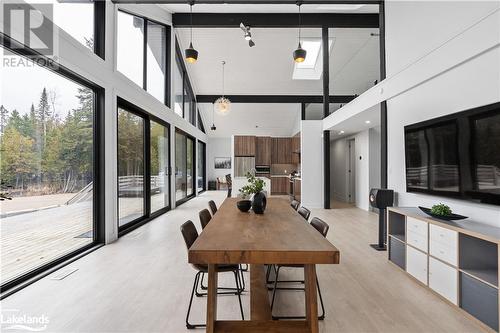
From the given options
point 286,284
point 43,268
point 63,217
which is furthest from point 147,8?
point 286,284

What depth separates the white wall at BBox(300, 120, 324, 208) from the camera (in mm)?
7031

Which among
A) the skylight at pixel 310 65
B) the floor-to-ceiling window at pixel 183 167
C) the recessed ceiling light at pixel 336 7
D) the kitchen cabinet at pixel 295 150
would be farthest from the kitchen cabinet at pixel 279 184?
the recessed ceiling light at pixel 336 7

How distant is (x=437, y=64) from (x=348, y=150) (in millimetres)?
5405

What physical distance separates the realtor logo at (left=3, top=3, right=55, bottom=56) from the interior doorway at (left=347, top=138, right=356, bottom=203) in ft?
24.9

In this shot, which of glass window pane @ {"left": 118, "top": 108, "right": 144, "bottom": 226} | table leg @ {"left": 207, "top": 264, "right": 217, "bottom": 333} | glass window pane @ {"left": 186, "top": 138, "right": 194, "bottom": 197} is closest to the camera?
table leg @ {"left": 207, "top": 264, "right": 217, "bottom": 333}

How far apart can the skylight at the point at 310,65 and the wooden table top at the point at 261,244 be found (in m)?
7.18

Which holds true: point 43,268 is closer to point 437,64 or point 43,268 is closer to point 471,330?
point 471,330

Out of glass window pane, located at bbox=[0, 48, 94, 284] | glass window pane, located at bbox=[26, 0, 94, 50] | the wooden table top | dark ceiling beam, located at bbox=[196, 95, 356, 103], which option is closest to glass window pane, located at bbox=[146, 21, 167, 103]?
glass window pane, located at bbox=[26, 0, 94, 50]

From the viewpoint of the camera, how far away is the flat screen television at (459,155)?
2123 millimetres

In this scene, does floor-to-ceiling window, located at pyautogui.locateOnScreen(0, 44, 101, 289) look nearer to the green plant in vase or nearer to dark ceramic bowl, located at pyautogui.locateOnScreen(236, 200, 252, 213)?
dark ceramic bowl, located at pyautogui.locateOnScreen(236, 200, 252, 213)

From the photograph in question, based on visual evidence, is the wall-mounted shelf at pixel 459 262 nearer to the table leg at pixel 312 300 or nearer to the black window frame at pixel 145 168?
the table leg at pixel 312 300

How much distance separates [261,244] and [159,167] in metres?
5.08

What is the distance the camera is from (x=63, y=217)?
300cm

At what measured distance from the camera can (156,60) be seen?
5.89m
